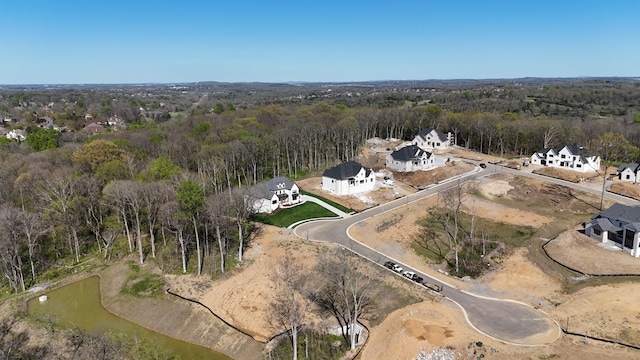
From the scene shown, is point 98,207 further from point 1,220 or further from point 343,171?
point 343,171

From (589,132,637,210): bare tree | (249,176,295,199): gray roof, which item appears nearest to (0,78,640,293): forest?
(589,132,637,210): bare tree

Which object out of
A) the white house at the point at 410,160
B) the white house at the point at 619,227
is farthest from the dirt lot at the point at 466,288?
the white house at the point at 410,160

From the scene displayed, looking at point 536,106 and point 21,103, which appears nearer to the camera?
point 536,106

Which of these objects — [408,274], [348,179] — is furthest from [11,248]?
[348,179]

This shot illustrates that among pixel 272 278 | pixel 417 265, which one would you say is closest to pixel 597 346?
pixel 417 265

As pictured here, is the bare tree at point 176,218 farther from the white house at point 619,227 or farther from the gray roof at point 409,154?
the white house at point 619,227
